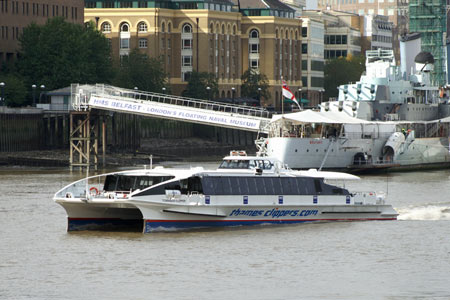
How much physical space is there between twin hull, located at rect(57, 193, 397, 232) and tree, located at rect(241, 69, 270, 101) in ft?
414

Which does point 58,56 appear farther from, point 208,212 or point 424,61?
point 208,212

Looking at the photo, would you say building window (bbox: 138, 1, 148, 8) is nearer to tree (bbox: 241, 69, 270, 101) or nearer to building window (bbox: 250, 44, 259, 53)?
tree (bbox: 241, 69, 270, 101)

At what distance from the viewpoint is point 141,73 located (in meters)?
151

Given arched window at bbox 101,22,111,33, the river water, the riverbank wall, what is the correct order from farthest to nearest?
arched window at bbox 101,22,111,33, the riverbank wall, the river water

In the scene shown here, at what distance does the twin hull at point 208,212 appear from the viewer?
175 feet

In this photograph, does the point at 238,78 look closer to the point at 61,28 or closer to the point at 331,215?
the point at 61,28

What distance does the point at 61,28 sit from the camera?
13262 cm

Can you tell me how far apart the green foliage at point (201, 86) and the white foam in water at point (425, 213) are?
10237 cm

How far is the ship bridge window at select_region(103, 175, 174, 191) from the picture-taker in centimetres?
5412

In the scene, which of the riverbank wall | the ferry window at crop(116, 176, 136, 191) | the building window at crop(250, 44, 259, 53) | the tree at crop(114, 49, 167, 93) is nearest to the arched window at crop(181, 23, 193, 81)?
the building window at crop(250, 44, 259, 53)

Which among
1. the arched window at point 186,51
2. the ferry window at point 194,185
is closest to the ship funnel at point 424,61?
the arched window at point 186,51

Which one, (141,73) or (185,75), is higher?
(185,75)

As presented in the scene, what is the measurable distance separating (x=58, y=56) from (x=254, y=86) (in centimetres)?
5840

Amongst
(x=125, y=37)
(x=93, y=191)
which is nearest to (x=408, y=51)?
(x=125, y=37)
